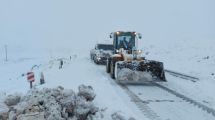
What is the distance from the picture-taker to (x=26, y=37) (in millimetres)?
172750

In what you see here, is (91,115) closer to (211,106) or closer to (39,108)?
(39,108)

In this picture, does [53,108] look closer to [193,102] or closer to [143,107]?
[143,107]

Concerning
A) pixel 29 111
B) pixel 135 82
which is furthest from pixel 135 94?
pixel 29 111

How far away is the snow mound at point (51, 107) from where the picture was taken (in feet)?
32.9

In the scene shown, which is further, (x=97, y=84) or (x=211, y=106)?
(x=97, y=84)

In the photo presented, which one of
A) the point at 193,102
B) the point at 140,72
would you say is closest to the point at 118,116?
the point at 193,102

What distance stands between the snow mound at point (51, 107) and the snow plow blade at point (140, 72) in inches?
315

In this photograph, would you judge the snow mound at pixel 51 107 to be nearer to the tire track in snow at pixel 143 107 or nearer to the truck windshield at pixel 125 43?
the tire track in snow at pixel 143 107

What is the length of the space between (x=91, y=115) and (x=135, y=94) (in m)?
5.80

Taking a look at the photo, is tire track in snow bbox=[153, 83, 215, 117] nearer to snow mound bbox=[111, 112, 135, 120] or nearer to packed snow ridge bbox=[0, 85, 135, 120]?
snow mound bbox=[111, 112, 135, 120]

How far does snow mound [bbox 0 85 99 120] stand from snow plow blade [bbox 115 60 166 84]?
8008mm

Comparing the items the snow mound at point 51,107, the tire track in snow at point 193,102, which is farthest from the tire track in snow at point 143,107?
the snow mound at point 51,107

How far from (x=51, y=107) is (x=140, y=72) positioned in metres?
9.73

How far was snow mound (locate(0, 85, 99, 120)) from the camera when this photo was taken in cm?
1004
